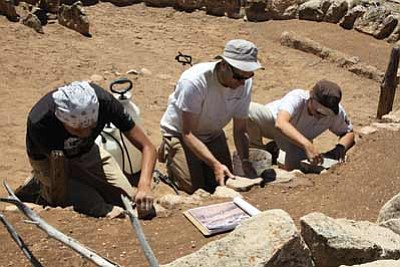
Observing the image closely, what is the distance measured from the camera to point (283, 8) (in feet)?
38.0

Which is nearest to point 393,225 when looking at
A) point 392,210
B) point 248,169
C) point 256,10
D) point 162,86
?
point 392,210

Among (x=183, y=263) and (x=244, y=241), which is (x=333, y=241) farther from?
(x=183, y=263)

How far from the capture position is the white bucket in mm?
5375

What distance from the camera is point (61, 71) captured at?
872 centimetres

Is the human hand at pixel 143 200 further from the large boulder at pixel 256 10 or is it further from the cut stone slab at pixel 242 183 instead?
the large boulder at pixel 256 10

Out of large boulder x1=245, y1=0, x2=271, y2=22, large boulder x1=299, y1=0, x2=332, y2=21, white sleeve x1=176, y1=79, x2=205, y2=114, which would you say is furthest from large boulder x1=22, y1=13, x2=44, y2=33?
white sleeve x1=176, y1=79, x2=205, y2=114

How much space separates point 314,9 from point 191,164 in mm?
6682

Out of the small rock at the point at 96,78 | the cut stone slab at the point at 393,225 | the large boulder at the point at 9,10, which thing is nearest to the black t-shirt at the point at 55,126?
the cut stone slab at the point at 393,225

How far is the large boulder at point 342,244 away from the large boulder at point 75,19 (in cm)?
734

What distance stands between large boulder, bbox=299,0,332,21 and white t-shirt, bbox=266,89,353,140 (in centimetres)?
577

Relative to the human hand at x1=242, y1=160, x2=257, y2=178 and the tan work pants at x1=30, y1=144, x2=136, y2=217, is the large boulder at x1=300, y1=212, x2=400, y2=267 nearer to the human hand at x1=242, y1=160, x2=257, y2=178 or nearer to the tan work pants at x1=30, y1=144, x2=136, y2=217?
the tan work pants at x1=30, y1=144, x2=136, y2=217

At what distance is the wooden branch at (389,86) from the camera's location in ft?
23.8

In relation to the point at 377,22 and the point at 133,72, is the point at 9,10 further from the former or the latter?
the point at 377,22

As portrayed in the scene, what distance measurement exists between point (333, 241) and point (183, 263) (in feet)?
2.29
